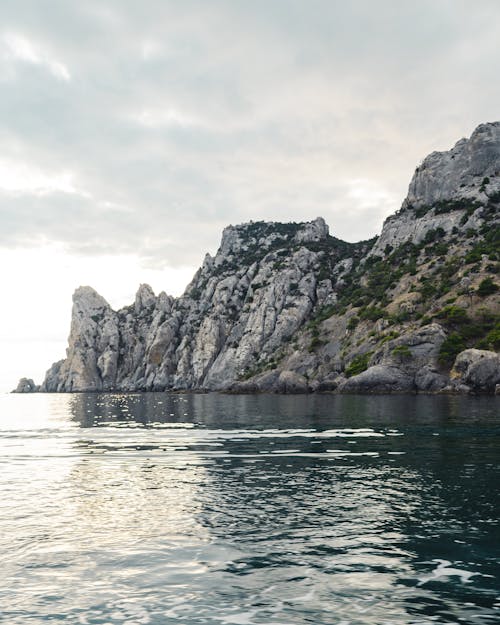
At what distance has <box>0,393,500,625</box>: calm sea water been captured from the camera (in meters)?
11.4

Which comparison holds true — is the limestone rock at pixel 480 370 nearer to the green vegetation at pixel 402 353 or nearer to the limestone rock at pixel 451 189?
the green vegetation at pixel 402 353

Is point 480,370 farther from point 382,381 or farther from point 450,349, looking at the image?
point 382,381

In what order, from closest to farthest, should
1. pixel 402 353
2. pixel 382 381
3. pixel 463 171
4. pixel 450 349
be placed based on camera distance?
pixel 450 349
pixel 382 381
pixel 402 353
pixel 463 171

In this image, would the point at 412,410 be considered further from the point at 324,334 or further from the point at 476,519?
the point at 324,334

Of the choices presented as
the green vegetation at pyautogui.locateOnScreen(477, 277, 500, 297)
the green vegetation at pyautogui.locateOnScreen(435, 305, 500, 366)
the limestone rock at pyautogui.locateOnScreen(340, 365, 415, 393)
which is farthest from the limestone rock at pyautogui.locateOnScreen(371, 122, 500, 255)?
the limestone rock at pyautogui.locateOnScreen(340, 365, 415, 393)

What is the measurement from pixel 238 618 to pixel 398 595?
3788mm

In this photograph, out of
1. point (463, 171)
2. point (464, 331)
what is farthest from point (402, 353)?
point (463, 171)

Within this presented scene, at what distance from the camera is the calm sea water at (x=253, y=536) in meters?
11.4

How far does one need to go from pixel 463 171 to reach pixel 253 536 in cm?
19815

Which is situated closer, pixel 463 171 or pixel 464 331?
pixel 464 331

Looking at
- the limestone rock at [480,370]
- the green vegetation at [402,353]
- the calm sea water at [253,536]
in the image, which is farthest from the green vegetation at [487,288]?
the calm sea water at [253,536]

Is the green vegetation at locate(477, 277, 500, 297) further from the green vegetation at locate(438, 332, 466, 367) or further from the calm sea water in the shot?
the calm sea water

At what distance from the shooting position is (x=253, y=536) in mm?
16188

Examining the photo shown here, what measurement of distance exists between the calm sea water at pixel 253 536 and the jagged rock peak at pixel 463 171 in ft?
554
